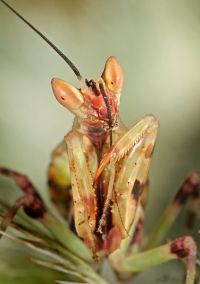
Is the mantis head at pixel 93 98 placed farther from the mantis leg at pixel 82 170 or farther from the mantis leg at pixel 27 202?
the mantis leg at pixel 27 202

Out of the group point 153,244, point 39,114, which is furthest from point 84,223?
point 39,114

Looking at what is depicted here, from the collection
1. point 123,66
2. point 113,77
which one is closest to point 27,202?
point 113,77

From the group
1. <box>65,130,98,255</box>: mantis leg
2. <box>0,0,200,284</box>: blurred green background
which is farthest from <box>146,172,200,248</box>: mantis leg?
<box>65,130,98,255</box>: mantis leg

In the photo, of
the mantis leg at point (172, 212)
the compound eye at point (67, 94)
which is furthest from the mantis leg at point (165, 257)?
the compound eye at point (67, 94)

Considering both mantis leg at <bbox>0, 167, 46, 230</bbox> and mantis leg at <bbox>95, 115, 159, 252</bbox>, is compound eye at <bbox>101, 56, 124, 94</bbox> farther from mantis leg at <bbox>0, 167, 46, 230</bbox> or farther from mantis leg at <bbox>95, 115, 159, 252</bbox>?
mantis leg at <bbox>0, 167, 46, 230</bbox>

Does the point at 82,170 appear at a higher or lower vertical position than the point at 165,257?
higher

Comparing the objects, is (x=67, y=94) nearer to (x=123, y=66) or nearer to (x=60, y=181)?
(x=60, y=181)

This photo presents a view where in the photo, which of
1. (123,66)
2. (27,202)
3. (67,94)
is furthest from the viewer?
(123,66)
